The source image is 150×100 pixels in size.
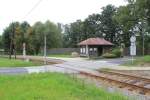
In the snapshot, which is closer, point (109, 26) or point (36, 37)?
point (36, 37)

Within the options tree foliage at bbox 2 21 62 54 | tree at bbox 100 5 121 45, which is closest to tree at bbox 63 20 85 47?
tree at bbox 100 5 121 45

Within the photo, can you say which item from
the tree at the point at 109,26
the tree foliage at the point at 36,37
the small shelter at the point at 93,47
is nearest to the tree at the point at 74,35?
the tree at the point at 109,26

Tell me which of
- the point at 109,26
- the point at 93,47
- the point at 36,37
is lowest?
the point at 93,47

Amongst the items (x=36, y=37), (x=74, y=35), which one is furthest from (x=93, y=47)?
(x=74, y=35)

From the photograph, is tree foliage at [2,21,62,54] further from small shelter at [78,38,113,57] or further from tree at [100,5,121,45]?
small shelter at [78,38,113,57]

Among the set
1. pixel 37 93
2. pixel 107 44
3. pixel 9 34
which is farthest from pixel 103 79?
pixel 9 34

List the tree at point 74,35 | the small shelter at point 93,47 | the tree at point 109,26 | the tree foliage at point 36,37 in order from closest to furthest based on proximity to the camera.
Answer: the small shelter at point 93,47
the tree foliage at point 36,37
the tree at point 109,26
the tree at point 74,35

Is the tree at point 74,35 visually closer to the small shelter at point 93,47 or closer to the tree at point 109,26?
the tree at point 109,26

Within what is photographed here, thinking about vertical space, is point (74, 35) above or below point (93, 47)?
above

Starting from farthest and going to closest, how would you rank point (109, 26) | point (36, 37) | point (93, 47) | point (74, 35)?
1. point (74, 35)
2. point (109, 26)
3. point (36, 37)
4. point (93, 47)

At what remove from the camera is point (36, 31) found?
113 m

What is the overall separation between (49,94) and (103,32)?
101911 millimetres

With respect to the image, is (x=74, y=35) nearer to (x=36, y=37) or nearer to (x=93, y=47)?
(x=36, y=37)

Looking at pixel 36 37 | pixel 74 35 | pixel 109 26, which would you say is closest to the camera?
pixel 36 37
